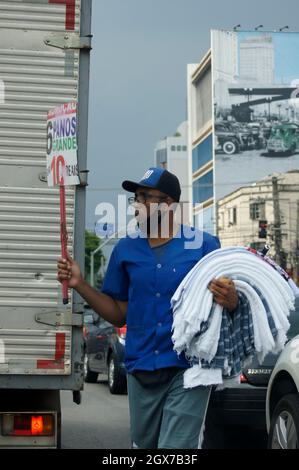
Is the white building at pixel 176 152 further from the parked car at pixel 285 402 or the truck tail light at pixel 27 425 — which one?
the truck tail light at pixel 27 425

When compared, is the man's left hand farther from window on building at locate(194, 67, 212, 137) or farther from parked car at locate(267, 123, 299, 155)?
window on building at locate(194, 67, 212, 137)

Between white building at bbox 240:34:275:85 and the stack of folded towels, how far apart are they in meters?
112

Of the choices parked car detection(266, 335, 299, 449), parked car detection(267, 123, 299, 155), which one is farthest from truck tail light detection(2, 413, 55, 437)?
parked car detection(267, 123, 299, 155)

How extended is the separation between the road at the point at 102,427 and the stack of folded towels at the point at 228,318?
16.6ft

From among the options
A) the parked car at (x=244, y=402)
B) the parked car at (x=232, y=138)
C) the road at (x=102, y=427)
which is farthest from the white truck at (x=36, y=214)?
the parked car at (x=232, y=138)

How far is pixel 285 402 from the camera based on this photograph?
7082 mm

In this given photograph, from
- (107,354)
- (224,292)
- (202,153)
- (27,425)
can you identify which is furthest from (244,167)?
(224,292)

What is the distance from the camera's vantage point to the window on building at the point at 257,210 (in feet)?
316

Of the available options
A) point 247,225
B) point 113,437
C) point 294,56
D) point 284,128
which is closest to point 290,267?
point 247,225

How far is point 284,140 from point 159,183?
353ft

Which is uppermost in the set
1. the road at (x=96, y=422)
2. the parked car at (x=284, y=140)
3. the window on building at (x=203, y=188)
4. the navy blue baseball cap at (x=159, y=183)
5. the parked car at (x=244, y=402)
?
the parked car at (x=284, y=140)

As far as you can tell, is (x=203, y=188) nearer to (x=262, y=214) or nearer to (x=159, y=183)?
(x=262, y=214)

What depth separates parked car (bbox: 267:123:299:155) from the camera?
368 feet
